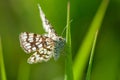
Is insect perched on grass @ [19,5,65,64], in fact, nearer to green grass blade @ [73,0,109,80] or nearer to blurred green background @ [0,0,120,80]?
green grass blade @ [73,0,109,80]

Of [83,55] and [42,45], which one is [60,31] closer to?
[42,45]

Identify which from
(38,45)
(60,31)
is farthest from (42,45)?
(60,31)

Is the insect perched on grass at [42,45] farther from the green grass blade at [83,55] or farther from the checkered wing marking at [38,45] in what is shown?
the green grass blade at [83,55]

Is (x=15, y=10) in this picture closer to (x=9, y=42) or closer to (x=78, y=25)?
(x=9, y=42)

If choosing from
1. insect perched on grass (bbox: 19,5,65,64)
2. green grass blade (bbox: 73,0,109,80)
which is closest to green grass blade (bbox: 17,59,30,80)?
insect perched on grass (bbox: 19,5,65,64)

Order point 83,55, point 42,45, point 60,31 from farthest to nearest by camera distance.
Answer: point 60,31 → point 42,45 → point 83,55

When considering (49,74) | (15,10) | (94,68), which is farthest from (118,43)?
(15,10)
